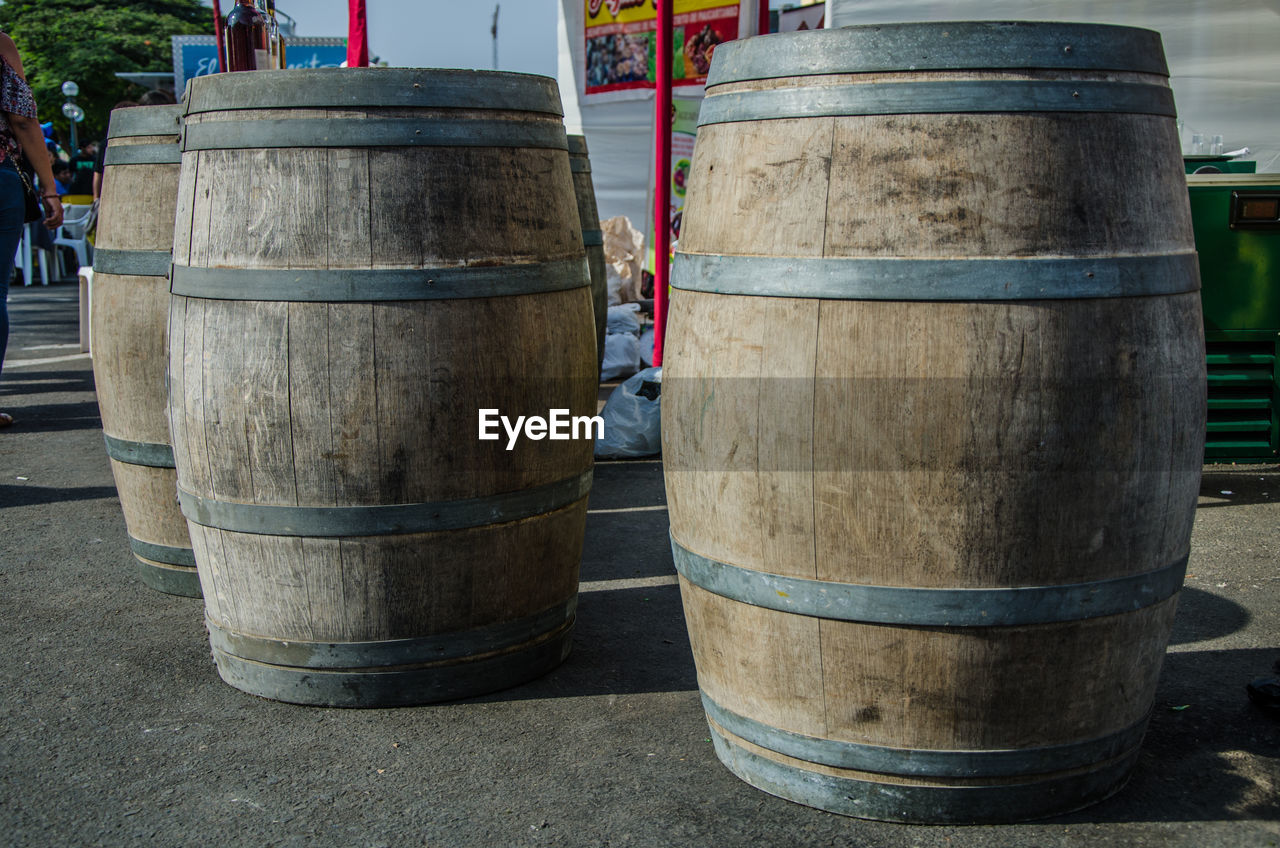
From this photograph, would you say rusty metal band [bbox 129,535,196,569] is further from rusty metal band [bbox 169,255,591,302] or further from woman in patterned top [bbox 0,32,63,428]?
woman in patterned top [bbox 0,32,63,428]

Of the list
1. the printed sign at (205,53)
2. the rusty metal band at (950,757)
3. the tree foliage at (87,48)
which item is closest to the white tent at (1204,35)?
the rusty metal band at (950,757)

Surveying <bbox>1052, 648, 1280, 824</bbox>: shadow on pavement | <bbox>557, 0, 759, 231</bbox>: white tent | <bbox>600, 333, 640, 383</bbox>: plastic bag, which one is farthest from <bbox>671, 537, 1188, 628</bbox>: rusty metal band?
<bbox>557, 0, 759, 231</bbox>: white tent

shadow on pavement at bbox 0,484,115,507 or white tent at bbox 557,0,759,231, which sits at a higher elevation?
white tent at bbox 557,0,759,231

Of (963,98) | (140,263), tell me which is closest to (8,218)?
(140,263)

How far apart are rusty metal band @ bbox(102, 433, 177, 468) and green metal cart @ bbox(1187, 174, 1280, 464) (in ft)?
13.2

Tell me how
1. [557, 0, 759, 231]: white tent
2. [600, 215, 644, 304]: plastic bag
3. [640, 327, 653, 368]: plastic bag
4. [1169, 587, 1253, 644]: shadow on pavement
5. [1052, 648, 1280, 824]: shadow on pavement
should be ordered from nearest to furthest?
[1052, 648, 1280, 824]: shadow on pavement → [1169, 587, 1253, 644]: shadow on pavement → [640, 327, 653, 368]: plastic bag → [600, 215, 644, 304]: plastic bag → [557, 0, 759, 231]: white tent

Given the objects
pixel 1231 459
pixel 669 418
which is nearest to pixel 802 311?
pixel 669 418

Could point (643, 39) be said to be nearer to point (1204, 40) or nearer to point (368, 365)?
point (1204, 40)

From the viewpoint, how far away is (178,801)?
8.63 feet

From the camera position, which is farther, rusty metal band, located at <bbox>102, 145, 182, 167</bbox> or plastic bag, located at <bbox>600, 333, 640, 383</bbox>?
plastic bag, located at <bbox>600, 333, 640, 383</bbox>

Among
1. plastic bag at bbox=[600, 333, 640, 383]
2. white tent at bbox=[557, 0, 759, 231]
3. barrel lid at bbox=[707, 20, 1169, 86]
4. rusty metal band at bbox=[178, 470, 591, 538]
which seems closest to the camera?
barrel lid at bbox=[707, 20, 1169, 86]

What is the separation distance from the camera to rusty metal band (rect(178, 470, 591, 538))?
2945mm

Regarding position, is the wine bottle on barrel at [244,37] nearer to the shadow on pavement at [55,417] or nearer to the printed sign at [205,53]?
the shadow on pavement at [55,417]

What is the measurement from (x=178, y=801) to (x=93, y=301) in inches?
78.8
